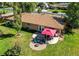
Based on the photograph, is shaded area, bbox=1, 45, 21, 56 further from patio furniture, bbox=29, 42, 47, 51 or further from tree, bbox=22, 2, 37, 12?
tree, bbox=22, 2, 37, 12

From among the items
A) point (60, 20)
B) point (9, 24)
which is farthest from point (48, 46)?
point (9, 24)

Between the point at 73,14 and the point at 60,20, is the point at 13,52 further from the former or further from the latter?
the point at 73,14

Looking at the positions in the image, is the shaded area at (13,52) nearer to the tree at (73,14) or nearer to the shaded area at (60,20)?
the shaded area at (60,20)

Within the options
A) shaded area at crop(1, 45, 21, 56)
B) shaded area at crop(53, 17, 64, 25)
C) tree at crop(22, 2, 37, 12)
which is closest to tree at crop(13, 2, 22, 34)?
tree at crop(22, 2, 37, 12)

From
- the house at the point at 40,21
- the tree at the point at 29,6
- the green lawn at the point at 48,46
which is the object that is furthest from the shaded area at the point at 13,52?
the tree at the point at 29,6

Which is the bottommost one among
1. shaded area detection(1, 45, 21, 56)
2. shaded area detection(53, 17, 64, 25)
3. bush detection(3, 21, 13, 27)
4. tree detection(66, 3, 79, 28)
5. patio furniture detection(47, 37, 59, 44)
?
shaded area detection(1, 45, 21, 56)
